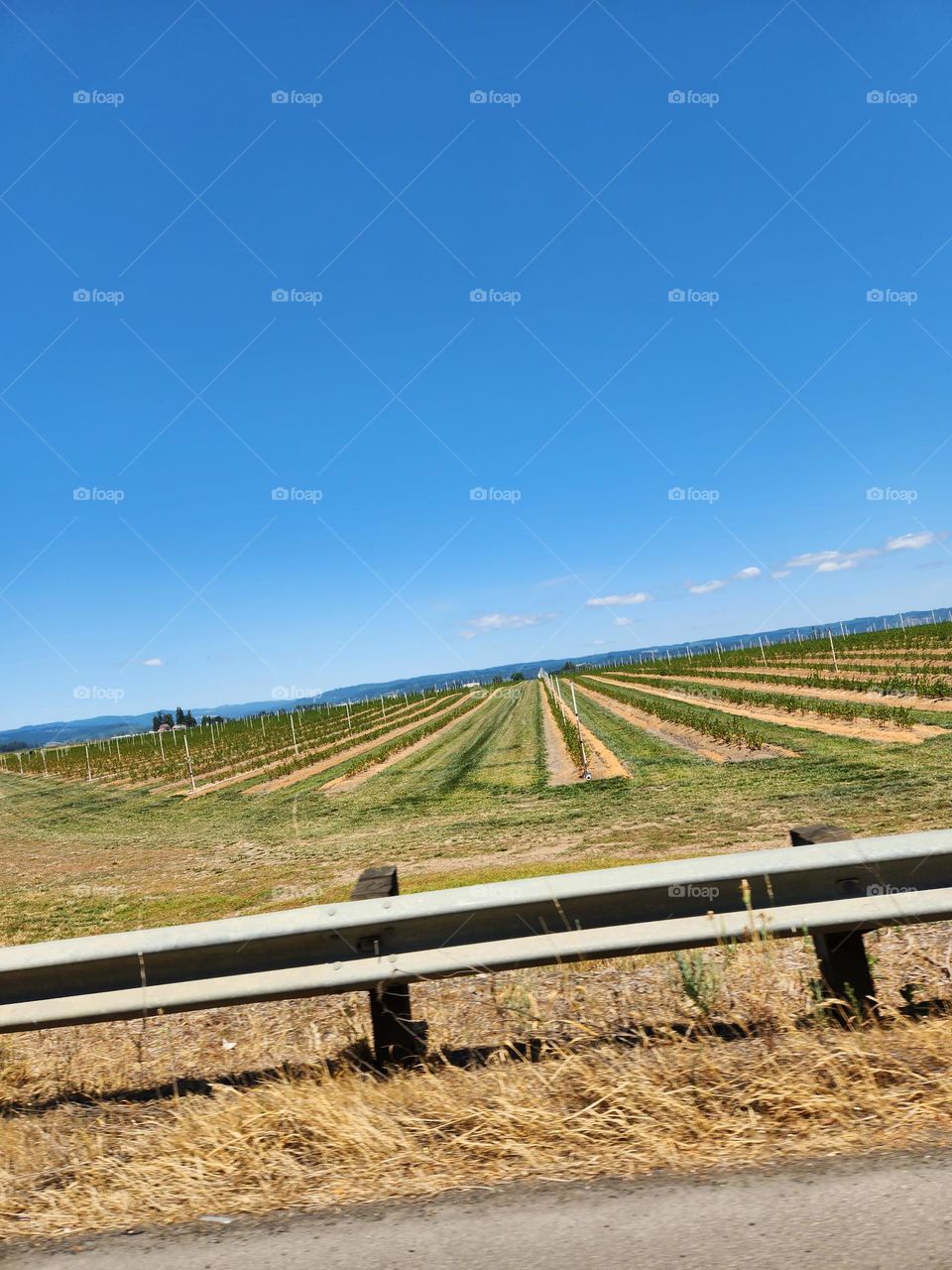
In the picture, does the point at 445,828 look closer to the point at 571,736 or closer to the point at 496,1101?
A: the point at 496,1101

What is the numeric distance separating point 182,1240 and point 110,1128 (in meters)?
0.86

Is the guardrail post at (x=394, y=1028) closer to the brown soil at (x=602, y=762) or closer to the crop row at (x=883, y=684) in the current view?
the brown soil at (x=602, y=762)

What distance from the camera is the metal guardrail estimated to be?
3035 millimetres

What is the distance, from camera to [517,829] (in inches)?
527

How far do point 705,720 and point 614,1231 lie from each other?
2285 centimetres

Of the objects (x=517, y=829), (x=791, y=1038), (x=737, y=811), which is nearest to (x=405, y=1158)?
(x=791, y=1038)

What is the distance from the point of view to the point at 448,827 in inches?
571

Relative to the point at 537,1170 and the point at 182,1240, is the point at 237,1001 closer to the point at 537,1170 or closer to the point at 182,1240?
the point at 182,1240

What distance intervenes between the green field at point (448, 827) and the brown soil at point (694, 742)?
45 cm

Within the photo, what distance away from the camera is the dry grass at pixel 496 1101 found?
8.43ft
